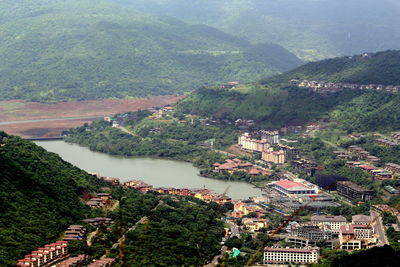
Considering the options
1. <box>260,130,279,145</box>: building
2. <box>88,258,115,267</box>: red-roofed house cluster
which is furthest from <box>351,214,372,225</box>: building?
<box>260,130,279,145</box>: building

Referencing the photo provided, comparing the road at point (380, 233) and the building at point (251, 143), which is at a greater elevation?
the road at point (380, 233)

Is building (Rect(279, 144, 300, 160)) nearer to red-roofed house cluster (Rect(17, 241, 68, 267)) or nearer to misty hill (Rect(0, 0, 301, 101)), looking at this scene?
red-roofed house cluster (Rect(17, 241, 68, 267))

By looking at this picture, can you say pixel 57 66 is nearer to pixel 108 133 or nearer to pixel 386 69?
pixel 108 133

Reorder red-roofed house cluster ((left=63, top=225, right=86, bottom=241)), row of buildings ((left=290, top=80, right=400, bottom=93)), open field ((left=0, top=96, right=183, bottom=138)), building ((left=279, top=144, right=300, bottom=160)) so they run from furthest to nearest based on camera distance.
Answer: open field ((left=0, top=96, right=183, bottom=138))
row of buildings ((left=290, top=80, right=400, bottom=93))
building ((left=279, top=144, right=300, bottom=160))
red-roofed house cluster ((left=63, top=225, right=86, bottom=241))

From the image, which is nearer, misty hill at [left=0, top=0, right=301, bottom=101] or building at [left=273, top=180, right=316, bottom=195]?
building at [left=273, top=180, right=316, bottom=195]

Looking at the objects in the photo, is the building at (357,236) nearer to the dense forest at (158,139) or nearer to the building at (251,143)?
the dense forest at (158,139)

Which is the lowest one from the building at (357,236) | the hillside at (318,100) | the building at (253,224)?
the building at (253,224)

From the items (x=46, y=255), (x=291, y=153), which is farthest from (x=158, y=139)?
(x=46, y=255)

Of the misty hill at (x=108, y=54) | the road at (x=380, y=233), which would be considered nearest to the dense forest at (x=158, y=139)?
the road at (x=380, y=233)
